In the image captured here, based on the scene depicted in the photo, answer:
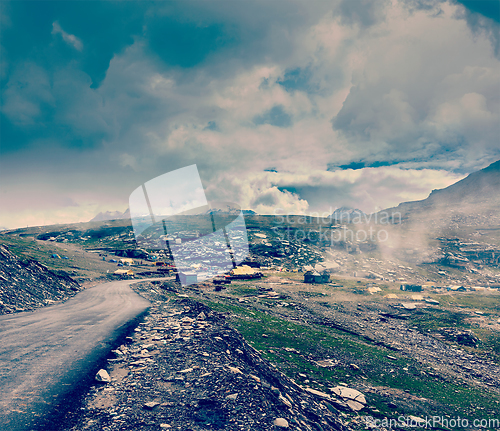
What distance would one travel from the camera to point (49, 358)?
9164mm

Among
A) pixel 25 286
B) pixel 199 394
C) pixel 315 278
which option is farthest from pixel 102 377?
pixel 315 278

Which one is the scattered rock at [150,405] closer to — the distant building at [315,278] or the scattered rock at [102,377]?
the scattered rock at [102,377]

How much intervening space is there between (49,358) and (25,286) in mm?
16959

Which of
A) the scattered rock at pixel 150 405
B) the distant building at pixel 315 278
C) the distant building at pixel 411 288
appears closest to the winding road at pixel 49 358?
the scattered rock at pixel 150 405

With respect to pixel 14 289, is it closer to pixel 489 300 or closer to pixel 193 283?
pixel 193 283

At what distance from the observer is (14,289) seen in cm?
1977

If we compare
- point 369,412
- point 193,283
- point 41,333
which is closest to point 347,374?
point 369,412

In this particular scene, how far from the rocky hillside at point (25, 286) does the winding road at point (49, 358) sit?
229 centimetres

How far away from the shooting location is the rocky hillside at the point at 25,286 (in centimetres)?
1844

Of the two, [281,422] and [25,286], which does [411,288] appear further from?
[25,286]

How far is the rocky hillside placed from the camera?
1844 centimetres

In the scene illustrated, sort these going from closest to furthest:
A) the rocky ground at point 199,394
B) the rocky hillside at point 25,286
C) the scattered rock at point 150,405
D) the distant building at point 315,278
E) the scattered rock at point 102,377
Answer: the rocky ground at point 199,394 < the scattered rock at point 150,405 < the scattered rock at point 102,377 < the rocky hillside at point 25,286 < the distant building at point 315,278

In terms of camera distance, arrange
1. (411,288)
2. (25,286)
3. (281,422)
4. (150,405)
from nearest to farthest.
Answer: (281,422) → (150,405) → (25,286) → (411,288)

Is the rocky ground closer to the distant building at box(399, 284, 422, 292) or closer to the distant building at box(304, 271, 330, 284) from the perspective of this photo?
the distant building at box(304, 271, 330, 284)
